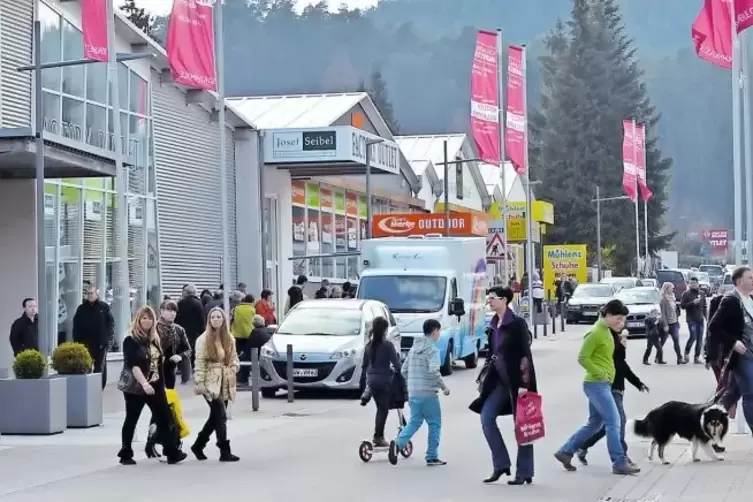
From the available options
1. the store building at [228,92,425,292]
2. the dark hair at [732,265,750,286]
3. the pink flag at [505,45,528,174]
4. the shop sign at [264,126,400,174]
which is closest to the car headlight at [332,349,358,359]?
the dark hair at [732,265,750,286]

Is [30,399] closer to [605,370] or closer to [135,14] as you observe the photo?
[605,370]

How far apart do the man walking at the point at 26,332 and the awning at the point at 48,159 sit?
85.1 inches

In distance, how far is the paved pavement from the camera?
1256cm

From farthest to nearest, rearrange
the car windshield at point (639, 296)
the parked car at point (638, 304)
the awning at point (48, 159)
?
the car windshield at point (639, 296)
the parked car at point (638, 304)
the awning at point (48, 159)

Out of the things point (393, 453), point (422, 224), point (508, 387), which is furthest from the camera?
point (422, 224)

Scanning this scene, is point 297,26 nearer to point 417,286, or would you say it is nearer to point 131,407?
point 417,286

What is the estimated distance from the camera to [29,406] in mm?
18422

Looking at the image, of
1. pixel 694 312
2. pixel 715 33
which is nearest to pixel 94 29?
pixel 715 33

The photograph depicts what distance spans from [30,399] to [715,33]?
10.7 meters

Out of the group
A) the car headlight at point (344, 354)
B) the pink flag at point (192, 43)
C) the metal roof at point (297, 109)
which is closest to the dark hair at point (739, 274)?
the pink flag at point (192, 43)

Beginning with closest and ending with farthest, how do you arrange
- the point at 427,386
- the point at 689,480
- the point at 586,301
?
the point at 689,480, the point at 427,386, the point at 586,301

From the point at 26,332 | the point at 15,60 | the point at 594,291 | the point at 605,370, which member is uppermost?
the point at 15,60

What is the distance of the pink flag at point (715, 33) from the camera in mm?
20812

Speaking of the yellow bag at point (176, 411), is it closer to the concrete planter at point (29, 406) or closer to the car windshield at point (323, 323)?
the concrete planter at point (29, 406)
